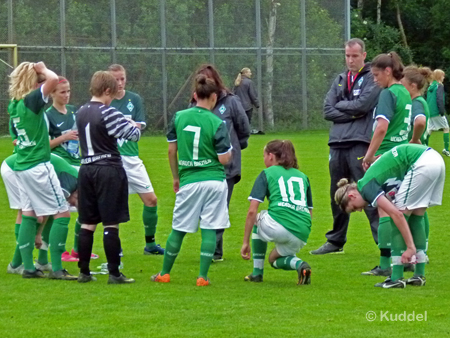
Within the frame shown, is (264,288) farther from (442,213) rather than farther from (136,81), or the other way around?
(136,81)

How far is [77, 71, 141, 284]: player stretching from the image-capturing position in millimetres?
7238

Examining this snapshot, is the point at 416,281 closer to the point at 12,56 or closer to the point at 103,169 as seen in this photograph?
the point at 103,169

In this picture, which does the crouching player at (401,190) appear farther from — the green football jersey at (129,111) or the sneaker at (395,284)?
the green football jersey at (129,111)

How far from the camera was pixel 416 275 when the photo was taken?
734cm

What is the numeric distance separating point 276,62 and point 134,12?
5256 mm

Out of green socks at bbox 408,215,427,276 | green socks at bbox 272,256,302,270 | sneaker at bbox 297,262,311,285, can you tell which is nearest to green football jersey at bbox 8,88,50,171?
green socks at bbox 272,256,302,270

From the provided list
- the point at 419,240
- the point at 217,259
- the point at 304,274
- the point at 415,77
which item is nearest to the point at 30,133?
the point at 217,259

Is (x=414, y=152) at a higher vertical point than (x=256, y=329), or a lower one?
higher

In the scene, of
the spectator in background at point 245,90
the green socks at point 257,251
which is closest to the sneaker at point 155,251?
the green socks at point 257,251

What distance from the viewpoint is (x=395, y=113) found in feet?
26.2

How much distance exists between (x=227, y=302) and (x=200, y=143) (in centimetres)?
140

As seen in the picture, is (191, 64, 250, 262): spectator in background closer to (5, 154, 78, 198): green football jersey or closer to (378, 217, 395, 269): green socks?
(5, 154, 78, 198): green football jersey

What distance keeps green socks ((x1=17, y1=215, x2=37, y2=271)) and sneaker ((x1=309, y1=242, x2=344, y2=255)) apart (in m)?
3.07

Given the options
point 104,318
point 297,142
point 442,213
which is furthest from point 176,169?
point 297,142
